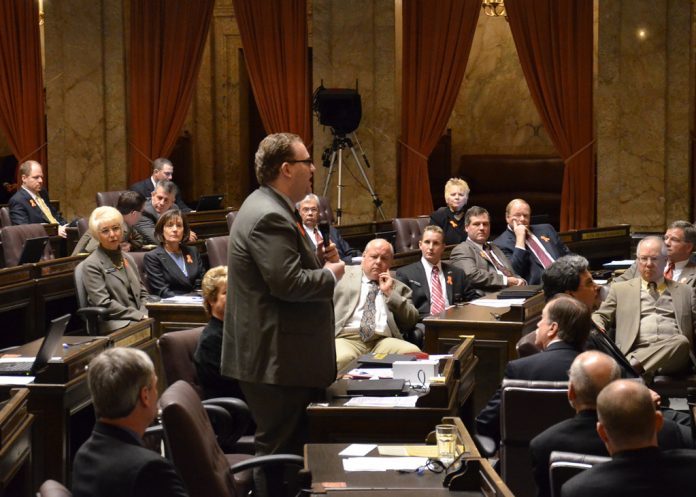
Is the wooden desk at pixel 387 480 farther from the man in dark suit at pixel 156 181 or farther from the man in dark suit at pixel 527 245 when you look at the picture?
the man in dark suit at pixel 156 181

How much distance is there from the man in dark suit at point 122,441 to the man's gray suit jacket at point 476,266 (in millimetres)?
4989

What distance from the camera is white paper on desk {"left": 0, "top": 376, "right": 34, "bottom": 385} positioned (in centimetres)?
479

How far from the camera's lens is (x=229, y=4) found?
14.6 meters

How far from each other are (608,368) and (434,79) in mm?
8945

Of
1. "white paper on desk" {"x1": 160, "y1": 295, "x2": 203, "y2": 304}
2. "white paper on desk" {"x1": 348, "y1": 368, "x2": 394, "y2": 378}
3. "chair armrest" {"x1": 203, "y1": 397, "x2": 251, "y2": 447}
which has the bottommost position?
"chair armrest" {"x1": 203, "y1": 397, "x2": 251, "y2": 447}

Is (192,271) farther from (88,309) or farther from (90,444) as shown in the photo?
(90,444)

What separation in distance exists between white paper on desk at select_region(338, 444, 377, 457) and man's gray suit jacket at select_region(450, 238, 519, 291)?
13.7ft

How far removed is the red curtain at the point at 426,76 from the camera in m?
12.2

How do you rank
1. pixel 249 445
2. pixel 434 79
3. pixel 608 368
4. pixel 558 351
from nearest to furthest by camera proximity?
pixel 608 368
pixel 558 351
pixel 249 445
pixel 434 79

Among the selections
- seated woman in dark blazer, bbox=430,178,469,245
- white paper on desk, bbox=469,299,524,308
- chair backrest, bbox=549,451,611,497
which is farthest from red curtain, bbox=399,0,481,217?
chair backrest, bbox=549,451,611,497

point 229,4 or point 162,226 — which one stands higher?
point 229,4

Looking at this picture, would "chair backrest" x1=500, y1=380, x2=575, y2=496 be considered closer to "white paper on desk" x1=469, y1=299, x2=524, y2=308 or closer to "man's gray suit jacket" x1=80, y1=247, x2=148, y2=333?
"white paper on desk" x1=469, y1=299, x2=524, y2=308

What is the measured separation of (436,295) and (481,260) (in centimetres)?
84

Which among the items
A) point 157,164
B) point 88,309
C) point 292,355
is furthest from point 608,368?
point 157,164
